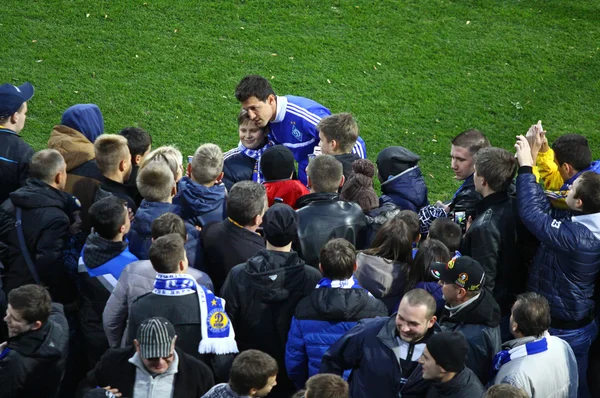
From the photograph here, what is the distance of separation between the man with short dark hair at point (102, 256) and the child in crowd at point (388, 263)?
141 cm

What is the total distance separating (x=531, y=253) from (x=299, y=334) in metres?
1.73

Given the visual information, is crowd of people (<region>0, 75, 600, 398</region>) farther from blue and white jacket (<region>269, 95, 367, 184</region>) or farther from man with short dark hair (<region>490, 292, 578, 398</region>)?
blue and white jacket (<region>269, 95, 367, 184</region>)

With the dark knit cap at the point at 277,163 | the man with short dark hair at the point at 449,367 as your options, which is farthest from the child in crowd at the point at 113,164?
the man with short dark hair at the point at 449,367

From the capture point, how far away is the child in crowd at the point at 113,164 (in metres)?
5.51

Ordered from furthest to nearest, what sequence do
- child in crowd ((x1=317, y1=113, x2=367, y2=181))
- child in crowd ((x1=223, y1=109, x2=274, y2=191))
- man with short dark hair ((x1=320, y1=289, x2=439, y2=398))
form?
child in crowd ((x1=223, y1=109, x2=274, y2=191)) < child in crowd ((x1=317, y1=113, x2=367, y2=181)) < man with short dark hair ((x1=320, y1=289, x2=439, y2=398))

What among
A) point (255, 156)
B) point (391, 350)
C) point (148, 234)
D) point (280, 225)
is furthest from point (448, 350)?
point (255, 156)

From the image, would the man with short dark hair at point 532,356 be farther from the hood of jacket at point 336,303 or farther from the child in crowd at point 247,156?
the child in crowd at point 247,156

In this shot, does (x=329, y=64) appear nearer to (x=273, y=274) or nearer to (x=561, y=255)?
(x=561, y=255)

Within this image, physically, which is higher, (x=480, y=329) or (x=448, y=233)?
(x=448, y=233)

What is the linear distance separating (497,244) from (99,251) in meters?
2.44

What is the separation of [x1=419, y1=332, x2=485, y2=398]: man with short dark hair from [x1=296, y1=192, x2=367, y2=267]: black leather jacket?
141 cm

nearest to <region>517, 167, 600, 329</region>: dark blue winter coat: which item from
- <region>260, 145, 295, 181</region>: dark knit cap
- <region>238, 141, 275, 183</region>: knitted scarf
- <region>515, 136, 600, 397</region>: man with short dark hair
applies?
<region>515, 136, 600, 397</region>: man with short dark hair

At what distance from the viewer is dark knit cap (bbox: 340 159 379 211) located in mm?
5711

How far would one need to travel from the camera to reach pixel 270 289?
4641mm
